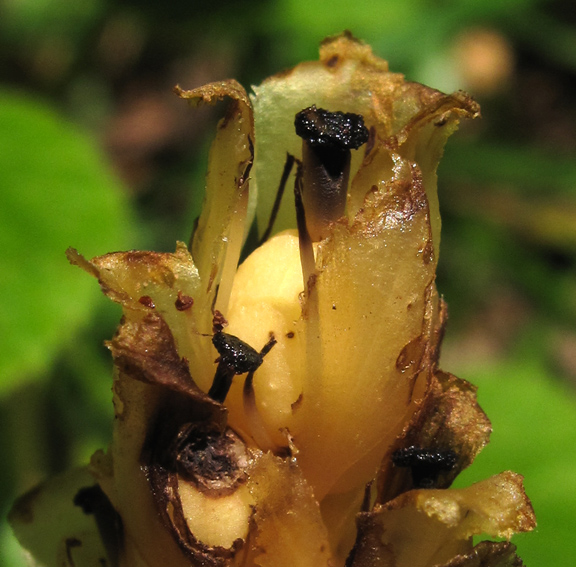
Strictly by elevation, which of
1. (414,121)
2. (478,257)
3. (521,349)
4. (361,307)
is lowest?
(361,307)

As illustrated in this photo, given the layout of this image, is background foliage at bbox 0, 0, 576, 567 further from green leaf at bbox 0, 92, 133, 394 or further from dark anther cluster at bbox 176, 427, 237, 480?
dark anther cluster at bbox 176, 427, 237, 480

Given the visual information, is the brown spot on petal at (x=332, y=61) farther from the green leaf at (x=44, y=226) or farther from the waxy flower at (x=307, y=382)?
the green leaf at (x=44, y=226)

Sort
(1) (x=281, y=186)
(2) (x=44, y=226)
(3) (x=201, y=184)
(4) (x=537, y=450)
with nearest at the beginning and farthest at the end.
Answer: (1) (x=281, y=186), (4) (x=537, y=450), (2) (x=44, y=226), (3) (x=201, y=184)

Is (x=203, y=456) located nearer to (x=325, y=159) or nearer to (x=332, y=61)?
(x=325, y=159)

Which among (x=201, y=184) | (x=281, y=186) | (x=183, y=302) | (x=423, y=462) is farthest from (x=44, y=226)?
(x=423, y=462)

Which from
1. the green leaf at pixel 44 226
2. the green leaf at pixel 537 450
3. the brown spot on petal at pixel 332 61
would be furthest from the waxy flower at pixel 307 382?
the green leaf at pixel 44 226

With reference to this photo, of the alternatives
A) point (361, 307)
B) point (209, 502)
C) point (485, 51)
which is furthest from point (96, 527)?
point (485, 51)

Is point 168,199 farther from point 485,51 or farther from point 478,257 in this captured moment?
point 485,51
